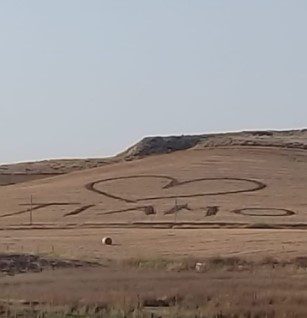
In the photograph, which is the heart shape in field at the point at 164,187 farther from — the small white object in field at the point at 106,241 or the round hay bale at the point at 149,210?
the small white object in field at the point at 106,241

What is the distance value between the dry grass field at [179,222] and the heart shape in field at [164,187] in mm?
103

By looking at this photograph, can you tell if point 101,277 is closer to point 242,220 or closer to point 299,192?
point 242,220

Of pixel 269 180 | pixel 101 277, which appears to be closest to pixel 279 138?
pixel 269 180

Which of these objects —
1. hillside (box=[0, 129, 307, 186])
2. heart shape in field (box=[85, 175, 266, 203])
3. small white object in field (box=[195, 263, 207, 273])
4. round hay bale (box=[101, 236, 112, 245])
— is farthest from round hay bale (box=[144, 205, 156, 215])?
small white object in field (box=[195, 263, 207, 273])

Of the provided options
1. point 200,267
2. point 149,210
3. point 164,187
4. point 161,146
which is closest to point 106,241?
point 200,267

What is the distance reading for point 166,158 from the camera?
349 feet

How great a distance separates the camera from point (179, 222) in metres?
69.6

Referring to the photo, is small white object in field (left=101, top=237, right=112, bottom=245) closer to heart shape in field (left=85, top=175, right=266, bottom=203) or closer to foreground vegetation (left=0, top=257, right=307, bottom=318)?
foreground vegetation (left=0, top=257, right=307, bottom=318)

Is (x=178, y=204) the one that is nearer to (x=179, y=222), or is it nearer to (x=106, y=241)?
(x=179, y=222)

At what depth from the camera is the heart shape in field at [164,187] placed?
274 feet

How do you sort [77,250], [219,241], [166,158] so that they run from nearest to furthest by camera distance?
[77,250], [219,241], [166,158]

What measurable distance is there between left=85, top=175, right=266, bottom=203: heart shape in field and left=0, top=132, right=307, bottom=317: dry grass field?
103 millimetres

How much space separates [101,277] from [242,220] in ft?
119

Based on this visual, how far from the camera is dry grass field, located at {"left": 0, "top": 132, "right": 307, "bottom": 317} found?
97.8 feet
